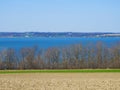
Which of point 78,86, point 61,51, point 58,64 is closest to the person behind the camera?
point 78,86

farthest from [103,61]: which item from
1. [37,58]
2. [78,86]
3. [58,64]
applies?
[78,86]

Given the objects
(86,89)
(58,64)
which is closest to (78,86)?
(86,89)

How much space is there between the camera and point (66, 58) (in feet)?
222

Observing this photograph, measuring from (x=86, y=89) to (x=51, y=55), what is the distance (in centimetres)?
4173

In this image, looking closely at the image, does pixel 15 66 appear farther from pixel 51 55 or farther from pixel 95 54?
pixel 95 54

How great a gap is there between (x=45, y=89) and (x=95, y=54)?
42.1 m

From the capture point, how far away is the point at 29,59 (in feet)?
219

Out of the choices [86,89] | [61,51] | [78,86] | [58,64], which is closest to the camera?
[86,89]

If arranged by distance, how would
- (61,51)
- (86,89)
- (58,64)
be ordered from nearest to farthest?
1. (86,89)
2. (58,64)
3. (61,51)

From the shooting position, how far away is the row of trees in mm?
64562

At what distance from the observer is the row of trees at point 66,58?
212ft

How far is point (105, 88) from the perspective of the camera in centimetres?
2752

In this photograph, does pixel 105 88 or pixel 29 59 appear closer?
pixel 105 88

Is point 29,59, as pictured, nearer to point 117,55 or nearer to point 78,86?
point 117,55
